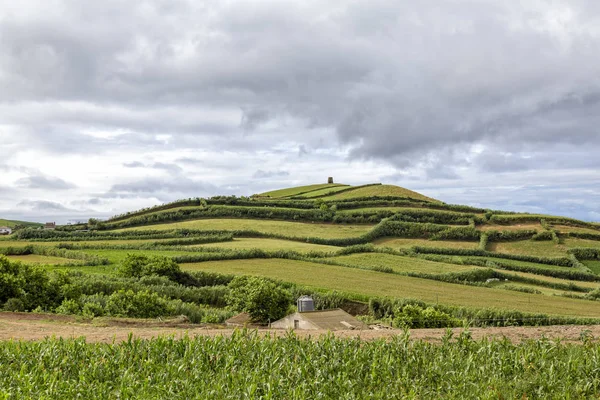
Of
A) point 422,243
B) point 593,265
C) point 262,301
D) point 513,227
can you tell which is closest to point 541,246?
point 513,227

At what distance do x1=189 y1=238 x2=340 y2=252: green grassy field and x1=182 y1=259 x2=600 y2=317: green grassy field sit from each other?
8.37m

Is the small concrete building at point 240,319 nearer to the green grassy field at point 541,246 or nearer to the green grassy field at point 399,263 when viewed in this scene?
the green grassy field at point 399,263

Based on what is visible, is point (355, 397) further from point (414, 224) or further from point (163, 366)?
point (414, 224)

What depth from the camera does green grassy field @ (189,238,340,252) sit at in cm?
7569

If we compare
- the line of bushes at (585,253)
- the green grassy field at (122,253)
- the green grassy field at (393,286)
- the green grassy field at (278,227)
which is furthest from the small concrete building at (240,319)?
the line of bushes at (585,253)

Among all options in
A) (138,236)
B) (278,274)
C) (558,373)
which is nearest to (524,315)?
(278,274)

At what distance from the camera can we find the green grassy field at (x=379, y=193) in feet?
384

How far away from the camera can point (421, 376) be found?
→ 452 inches

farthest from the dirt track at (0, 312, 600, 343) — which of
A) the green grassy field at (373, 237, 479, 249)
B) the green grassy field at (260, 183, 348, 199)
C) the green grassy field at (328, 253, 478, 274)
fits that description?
the green grassy field at (260, 183, 348, 199)

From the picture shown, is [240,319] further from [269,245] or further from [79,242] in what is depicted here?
[79,242]

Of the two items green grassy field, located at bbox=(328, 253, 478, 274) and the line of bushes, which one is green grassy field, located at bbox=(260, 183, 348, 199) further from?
the line of bushes

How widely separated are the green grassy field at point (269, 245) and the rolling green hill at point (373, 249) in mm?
143

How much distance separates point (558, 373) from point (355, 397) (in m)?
4.47

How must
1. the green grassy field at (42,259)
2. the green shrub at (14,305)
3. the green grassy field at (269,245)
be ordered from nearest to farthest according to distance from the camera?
the green shrub at (14,305) < the green grassy field at (42,259) < the green grassy field at (269,245)
